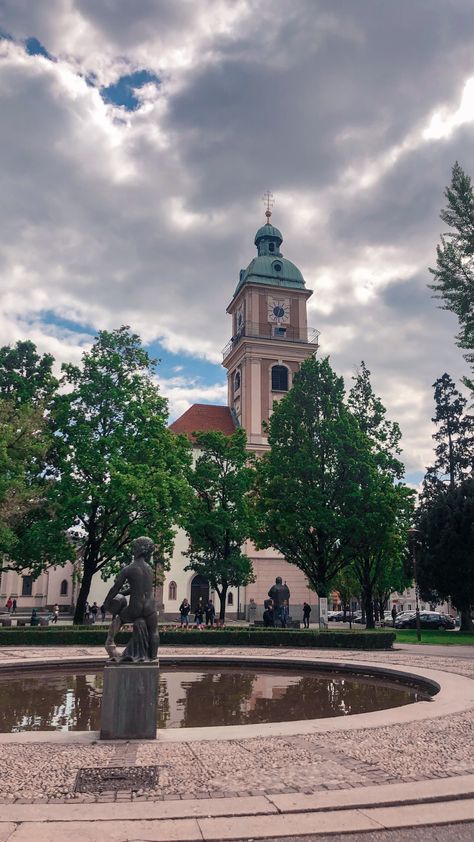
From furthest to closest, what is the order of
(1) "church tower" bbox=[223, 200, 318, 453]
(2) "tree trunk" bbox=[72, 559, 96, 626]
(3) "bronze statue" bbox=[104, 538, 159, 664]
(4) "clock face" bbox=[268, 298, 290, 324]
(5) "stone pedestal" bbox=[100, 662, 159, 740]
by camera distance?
1. (4) "clock face" bbox=[268, 298, 290, 324]
2. (1) "church tower" bbox=[223, 200, 318, 453]
3. (2) "tree trunk" bbox=[72, 559, 96, 626]
4. (3) "bronze statue" bbox=[104, 538, 159, 664]
5. (5) "stone pedestal" bbox=[100, 662, 159, 740]

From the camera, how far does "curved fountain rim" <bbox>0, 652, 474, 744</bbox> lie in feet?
26.7

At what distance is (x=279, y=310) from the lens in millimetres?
56469

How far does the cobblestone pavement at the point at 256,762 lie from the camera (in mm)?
5930

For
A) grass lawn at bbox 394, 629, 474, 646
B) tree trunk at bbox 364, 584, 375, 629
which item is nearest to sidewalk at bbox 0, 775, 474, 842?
grass lawn at bbox 394, 629, 474, 646

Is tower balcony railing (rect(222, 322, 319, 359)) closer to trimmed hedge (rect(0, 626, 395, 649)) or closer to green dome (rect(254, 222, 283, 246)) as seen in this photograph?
green dome (rect(254, 222, 283, 246))

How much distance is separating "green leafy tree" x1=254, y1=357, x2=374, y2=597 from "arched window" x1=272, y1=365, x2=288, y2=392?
22.2m

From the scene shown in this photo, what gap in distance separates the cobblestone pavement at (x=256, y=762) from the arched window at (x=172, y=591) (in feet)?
142

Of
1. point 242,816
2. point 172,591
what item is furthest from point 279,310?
point 242,816

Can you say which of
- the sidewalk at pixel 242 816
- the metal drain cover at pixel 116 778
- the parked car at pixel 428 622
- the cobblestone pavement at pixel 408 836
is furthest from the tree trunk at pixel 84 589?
the parked car at pixel 428 622

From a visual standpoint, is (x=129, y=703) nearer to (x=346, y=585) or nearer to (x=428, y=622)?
(x=428, y=622)

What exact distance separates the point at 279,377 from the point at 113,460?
29654mm

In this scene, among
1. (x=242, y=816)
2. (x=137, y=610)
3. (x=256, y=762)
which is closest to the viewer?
(x=242, y=816)

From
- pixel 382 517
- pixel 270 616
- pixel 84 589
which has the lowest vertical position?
pixel 270 616

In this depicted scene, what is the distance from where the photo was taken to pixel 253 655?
18062mm
